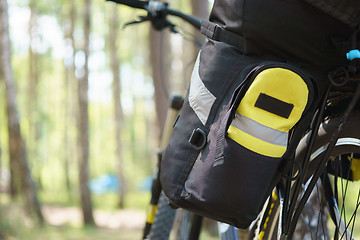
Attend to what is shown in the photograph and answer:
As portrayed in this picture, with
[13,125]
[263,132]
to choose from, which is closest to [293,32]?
[263,132]

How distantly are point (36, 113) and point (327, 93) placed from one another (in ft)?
74.7

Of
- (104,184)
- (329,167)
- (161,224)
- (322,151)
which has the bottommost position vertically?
(104,184)

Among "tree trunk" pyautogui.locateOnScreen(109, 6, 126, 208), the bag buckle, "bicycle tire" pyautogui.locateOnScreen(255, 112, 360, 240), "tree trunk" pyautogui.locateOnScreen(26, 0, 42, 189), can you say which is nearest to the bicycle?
"bicycle tire" pyautogui.locateOnScreen(255, 112, 360, 240)

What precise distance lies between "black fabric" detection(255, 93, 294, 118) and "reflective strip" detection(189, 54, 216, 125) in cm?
19

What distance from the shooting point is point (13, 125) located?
8.41m

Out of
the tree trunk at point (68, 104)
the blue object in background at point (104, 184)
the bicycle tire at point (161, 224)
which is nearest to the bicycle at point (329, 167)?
the bicycle tire at point (161, 224)

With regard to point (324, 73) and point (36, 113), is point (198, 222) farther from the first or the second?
point (36, 113)

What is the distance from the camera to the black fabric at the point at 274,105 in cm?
132

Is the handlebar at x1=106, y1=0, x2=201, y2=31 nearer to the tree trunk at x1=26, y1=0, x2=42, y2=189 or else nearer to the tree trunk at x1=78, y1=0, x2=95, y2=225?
the tree trunk at x1=78, y1=0, x2=95, y2=225

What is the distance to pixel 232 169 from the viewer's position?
1337 mm

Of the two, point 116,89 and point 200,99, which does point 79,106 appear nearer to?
point 116,89

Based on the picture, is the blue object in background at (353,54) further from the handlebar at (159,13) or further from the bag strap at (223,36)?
the handlebar at (159,13)

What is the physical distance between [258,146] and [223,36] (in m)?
0.41

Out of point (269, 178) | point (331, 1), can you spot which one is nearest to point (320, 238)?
point (269, 178)
